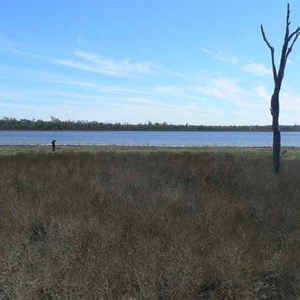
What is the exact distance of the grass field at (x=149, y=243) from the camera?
4.61 m

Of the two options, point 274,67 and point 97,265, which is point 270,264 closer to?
point 97,265

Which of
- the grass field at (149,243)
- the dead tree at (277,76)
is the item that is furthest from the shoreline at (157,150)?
the grass field at (149,243)

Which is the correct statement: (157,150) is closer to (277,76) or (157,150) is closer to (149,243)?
(277,76)

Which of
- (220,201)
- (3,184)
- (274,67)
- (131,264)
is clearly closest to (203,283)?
(131,264)

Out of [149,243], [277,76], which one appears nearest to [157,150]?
[277,76]

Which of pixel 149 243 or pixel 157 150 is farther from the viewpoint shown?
pixel 157 150

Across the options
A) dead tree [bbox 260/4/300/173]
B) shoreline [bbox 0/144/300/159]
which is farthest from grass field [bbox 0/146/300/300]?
shoreline [bbox 0/144/300/159]

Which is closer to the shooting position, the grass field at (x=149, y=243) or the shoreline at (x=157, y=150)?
the grass field at (x=149, y=243)

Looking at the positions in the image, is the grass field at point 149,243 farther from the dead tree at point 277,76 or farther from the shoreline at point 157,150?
the shoreline at point 157,150

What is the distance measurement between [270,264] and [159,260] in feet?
4.68

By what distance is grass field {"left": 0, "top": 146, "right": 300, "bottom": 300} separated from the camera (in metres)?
4.61

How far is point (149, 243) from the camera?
5.62m

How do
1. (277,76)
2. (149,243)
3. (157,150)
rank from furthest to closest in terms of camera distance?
(157,150)
(277,76)
(149,243)

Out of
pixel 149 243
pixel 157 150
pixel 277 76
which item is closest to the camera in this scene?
pixel 149 243
